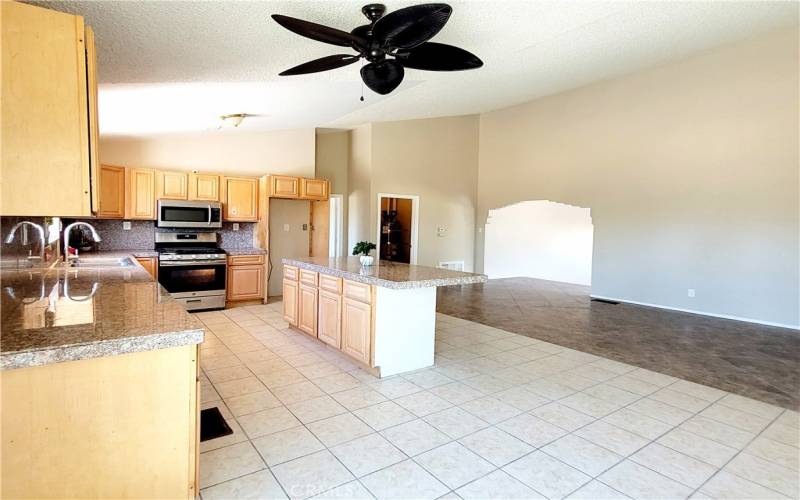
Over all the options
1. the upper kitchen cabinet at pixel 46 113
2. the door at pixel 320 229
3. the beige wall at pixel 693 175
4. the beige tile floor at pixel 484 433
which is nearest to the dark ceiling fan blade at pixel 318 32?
the upper kitchen cabinet at pixel 46 113

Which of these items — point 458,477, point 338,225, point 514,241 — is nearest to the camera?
point 458,477

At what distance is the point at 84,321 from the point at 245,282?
14.5 ft

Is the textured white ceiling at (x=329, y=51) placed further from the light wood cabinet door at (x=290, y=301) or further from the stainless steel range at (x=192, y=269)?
the light wood cabinet door at (x=290, y=301)

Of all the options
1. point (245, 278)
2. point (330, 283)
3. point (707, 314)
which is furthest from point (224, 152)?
point (707, 314)

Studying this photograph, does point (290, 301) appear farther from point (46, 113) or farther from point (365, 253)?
point (46, 113)

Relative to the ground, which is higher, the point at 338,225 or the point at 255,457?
the point at 338,225

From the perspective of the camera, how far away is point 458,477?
2021 millimetres

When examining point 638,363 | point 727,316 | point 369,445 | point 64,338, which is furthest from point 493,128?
point 64,338

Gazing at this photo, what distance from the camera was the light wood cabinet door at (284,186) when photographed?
6.15m

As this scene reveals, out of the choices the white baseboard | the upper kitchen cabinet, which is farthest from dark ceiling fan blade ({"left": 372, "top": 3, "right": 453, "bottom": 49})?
the white baseboard

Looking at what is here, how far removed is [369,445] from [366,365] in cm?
111

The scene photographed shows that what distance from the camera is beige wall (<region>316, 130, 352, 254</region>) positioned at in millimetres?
7922

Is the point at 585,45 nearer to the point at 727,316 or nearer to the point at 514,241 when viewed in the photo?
the point at 727,316

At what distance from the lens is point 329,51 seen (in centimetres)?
340
